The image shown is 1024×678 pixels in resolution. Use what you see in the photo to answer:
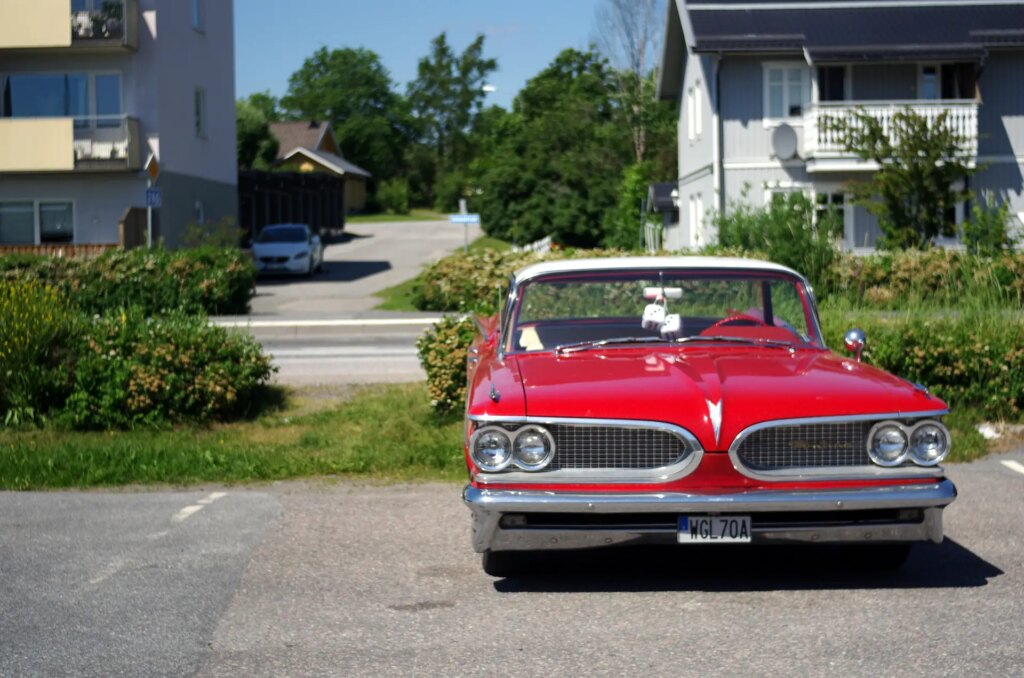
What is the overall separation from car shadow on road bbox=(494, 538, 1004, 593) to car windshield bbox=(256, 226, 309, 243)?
35239mm

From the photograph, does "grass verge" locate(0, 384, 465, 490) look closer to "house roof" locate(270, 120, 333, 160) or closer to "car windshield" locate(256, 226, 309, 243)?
"car windshield" locate(256, 226, 309, 243)

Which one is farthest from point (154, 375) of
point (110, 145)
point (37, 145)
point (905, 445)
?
point (37, 145)

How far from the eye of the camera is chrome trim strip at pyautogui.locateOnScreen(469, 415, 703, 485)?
19.2 ft

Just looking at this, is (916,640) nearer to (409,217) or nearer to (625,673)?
(625,673)

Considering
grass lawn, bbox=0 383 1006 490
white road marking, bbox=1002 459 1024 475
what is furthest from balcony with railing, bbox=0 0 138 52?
white road marking, bbox=1002 459 1024 475

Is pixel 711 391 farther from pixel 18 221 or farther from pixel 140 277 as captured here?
pixel 18 221

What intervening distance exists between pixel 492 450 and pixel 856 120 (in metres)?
27.6

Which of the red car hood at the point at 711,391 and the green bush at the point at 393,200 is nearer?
the red car hood at the point at 711,391

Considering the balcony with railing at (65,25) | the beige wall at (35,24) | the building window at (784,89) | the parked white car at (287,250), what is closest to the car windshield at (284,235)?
the parked white car at (287,250)

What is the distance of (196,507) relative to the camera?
27.0ft

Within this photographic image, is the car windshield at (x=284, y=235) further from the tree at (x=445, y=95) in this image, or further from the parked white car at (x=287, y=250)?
the tree at (x=445, y=95)

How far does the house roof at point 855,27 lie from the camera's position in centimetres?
3250

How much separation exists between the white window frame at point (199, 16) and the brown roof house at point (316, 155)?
Result: 107 feet

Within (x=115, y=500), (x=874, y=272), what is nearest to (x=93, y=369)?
(x=115, y=500)
